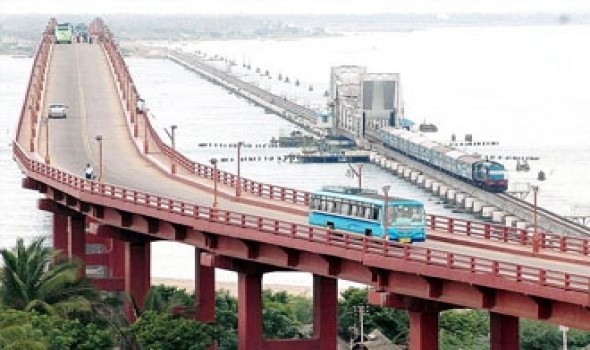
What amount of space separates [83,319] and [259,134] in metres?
109

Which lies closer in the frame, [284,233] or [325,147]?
[284,233]

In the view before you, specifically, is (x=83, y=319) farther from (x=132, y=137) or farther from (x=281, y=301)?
(x=132, y=137)

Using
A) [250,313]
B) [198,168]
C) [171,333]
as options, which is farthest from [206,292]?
[198,168]

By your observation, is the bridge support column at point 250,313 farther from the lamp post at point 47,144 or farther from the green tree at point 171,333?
the lamp post at point 47,144

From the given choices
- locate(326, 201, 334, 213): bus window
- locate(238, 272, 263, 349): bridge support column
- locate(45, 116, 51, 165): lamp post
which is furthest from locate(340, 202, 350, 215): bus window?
locate(45, 116, 51, 165): lamp post

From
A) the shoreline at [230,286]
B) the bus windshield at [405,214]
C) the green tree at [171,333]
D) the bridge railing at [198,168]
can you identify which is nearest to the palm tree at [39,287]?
the green tree at [171,333]

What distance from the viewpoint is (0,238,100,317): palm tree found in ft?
165

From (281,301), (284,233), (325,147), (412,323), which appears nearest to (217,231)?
(284,233)

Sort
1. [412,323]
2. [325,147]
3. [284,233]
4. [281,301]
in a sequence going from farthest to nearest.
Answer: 1. [325,147]
2. [281,301]
3. [284,233]
4. [412,323]

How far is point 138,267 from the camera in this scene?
56219 mm

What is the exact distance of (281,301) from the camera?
213 ft

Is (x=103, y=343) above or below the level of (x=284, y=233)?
below

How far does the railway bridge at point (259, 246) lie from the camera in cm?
3934

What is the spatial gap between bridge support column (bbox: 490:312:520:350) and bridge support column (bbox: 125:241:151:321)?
15.7 metres
